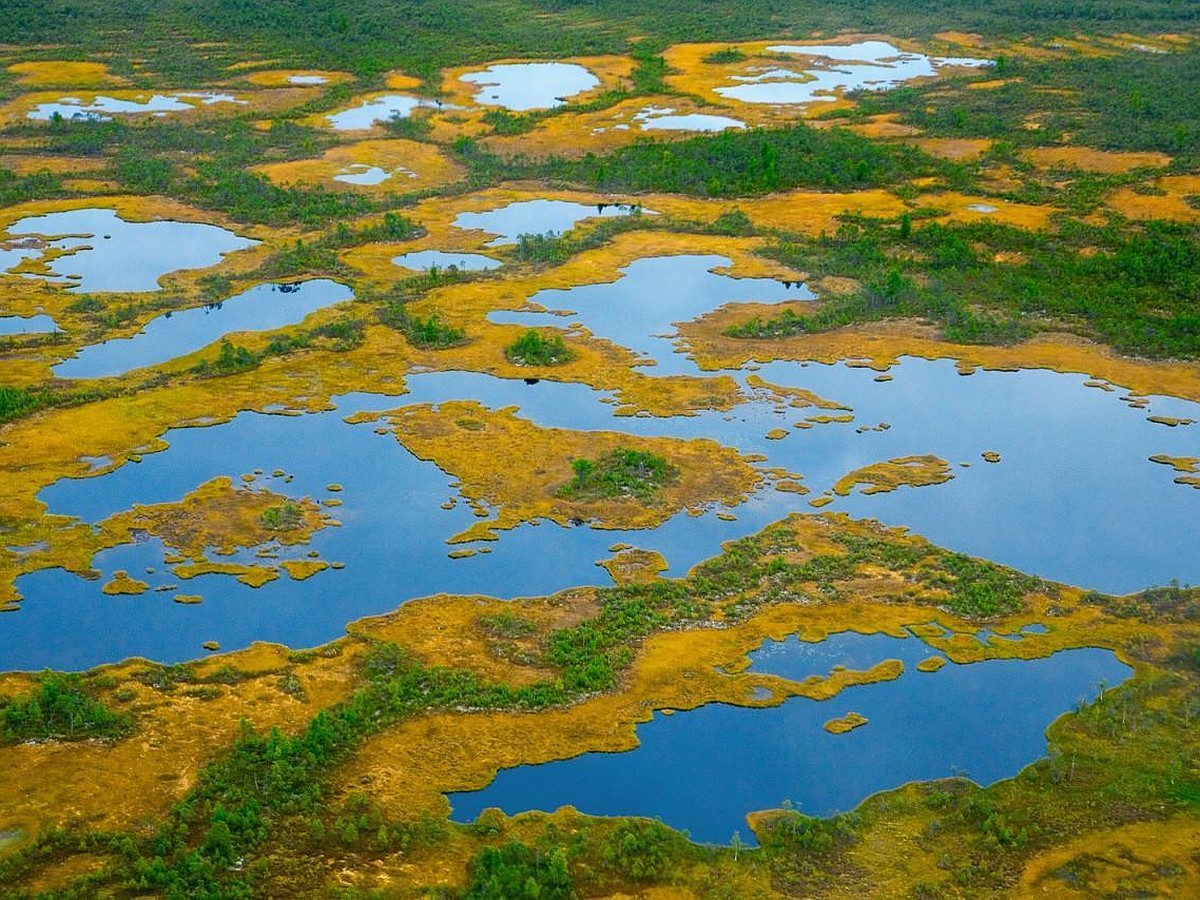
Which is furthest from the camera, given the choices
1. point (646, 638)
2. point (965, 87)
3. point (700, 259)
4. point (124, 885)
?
point (965, 87)

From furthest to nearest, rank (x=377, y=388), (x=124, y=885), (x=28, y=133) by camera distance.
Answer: (x=28, y=133), (x=377, y=388), (x=124, y=885)

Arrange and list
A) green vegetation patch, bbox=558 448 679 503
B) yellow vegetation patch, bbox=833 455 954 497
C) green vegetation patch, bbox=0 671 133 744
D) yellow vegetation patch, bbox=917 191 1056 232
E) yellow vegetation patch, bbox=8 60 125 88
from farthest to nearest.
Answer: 1. yellow vegetation patch, bbox=8 60 125 88
2. yellow vegetation patch, bbox=917 191 1056 232
3. yellow vegetation patch, bbox=833 455 954 497
4. green vegetation patch, bbox=558 448 679 503
5. green vegetation patch, bbox=0 671 133 744

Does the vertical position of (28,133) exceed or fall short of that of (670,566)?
it exceeds it

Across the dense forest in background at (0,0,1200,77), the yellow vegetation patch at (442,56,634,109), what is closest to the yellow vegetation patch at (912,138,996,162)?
the yellow vegetation patch at (442,56,634,109)

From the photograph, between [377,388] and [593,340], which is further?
[593,340]

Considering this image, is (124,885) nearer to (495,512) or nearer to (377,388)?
(495,512)

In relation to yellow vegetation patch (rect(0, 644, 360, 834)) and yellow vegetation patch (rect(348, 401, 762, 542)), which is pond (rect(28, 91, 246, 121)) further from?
yellow vegetation patch (rect(0, 644, 360, 834))

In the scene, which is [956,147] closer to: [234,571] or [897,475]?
[897,475]

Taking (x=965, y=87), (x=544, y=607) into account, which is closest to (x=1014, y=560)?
(x=544, y=607)
